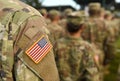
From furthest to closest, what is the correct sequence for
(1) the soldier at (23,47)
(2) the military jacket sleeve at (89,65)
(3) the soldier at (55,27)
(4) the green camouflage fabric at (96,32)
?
(3) the soldier at (55,27) < (4) the green camouflage fabric at (96,32) < (2) the military jacket sleeve at (89,65) < (1) the soldier at (23,47)

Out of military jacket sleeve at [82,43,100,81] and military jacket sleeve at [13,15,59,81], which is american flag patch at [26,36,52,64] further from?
military jacket sleeve at [82,43,100,81]

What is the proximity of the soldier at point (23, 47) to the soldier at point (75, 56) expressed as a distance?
8.26 ft

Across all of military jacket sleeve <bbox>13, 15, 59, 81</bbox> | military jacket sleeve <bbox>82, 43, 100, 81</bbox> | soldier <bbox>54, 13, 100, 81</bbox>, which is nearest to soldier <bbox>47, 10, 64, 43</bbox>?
soldier <bbox>54, 13, 100, 81</bbox>

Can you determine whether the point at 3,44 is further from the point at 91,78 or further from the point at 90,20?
the point at 90,20

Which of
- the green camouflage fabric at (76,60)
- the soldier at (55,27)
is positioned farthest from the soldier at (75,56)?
the soldier at (55,27)

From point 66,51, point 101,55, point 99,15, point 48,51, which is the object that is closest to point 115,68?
point 101,55

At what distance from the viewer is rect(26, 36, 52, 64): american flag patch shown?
1.80 meters

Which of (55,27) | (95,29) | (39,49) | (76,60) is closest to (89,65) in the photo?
(76,60)

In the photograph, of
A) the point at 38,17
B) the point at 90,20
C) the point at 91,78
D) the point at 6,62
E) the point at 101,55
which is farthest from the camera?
the point at 101,55

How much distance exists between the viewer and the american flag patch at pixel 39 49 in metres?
1.80

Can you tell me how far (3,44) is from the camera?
1.76m

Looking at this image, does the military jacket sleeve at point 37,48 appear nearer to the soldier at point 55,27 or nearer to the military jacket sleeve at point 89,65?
the military jacket sleeve at point 89,65

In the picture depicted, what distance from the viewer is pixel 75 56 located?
446 cm

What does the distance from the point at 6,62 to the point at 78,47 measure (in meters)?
2.76
